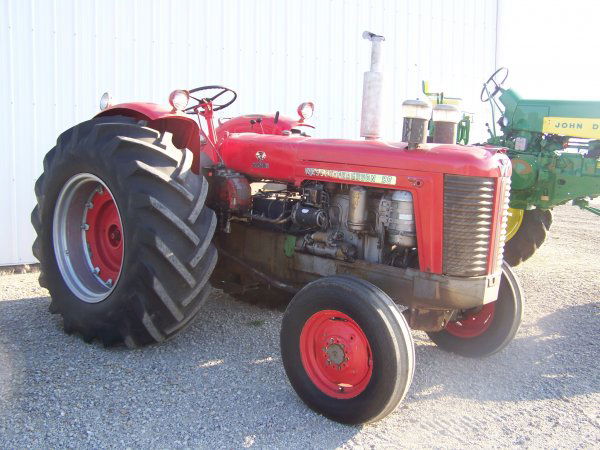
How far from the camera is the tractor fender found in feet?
12.3

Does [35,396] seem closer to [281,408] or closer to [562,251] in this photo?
[281,408]

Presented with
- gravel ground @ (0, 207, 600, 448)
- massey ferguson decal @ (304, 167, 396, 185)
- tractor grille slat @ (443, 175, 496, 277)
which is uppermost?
massey ferguson decal @ (304, 167, 396, 185)

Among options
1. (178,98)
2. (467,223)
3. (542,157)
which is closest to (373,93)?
(467,223)

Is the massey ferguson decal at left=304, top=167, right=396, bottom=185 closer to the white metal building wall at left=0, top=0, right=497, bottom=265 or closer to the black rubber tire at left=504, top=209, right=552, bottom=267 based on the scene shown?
the white metal building wall at left=0, top=0, right=497, bottom=265

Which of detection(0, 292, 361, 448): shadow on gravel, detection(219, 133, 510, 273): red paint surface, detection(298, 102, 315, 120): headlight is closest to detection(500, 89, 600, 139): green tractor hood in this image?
detection(298, 102, 315, 120): headlight

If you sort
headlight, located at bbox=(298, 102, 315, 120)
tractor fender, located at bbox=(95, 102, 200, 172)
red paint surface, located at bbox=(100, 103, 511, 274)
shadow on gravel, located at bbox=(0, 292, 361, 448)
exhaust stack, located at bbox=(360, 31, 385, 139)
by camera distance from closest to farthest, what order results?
shadow on gravel, located at bbox=(0, 292, 361, 448), red paint surface, located at bbox=(100, 103, 511, 274), exhaust stack, located at bbox=(360, 31, 385, 139), tractor fender, located at bbox=(95, 102, 200, 172), headlight, located at bbox=(298, 102, 315, 120)

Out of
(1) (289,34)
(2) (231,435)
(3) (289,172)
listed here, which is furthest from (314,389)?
(1) (289,34)

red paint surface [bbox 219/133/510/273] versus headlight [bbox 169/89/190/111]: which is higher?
headlight [bbox 169/89/190/111]

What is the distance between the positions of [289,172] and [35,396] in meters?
1.80

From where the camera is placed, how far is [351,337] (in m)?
2.79

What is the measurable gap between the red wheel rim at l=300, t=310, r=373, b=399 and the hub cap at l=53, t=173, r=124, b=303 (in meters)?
1.50

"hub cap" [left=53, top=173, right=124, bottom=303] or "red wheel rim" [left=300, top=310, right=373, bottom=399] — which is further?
"hub cap" [left=53, top=173, right=124, bottom=303]

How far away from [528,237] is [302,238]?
12.4ft

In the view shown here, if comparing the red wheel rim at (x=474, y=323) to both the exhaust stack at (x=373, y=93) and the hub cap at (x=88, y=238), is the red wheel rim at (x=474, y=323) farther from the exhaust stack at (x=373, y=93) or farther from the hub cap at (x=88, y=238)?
the hub cap at (x=88, y=238)
